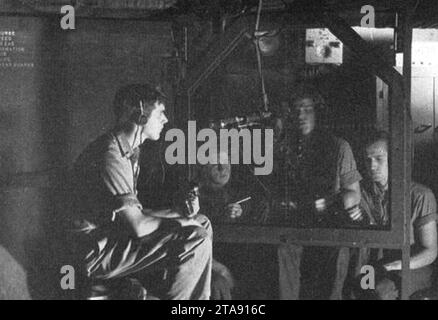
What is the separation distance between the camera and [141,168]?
2.57 meters

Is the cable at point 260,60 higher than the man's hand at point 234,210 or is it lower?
higher

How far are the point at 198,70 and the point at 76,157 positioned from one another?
57 cm

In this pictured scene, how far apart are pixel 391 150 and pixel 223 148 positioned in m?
0.62

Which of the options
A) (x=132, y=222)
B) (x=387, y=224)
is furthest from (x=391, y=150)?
(x=132, y=222)

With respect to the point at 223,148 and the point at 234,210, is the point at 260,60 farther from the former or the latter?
the point at 234,210

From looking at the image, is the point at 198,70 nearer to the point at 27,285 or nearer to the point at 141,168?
the point at 141,168

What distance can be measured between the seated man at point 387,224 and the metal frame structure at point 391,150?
0.10 feet

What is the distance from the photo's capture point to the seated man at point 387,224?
99.9 inches

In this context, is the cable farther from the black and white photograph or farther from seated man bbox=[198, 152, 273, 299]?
seated man bbox=[198, 152, 273, 299]

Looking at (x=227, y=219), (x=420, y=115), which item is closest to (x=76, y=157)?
(x=227, y=219)

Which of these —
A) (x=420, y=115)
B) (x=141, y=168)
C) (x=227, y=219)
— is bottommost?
(x=227, y=219)

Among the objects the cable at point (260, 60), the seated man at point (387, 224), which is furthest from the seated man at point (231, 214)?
the seated man at point (387, 224)

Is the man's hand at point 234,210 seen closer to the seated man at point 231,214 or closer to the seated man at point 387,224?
the seated man at point 231,214

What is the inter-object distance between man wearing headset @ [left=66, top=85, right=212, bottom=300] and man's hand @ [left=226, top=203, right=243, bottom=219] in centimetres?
9
